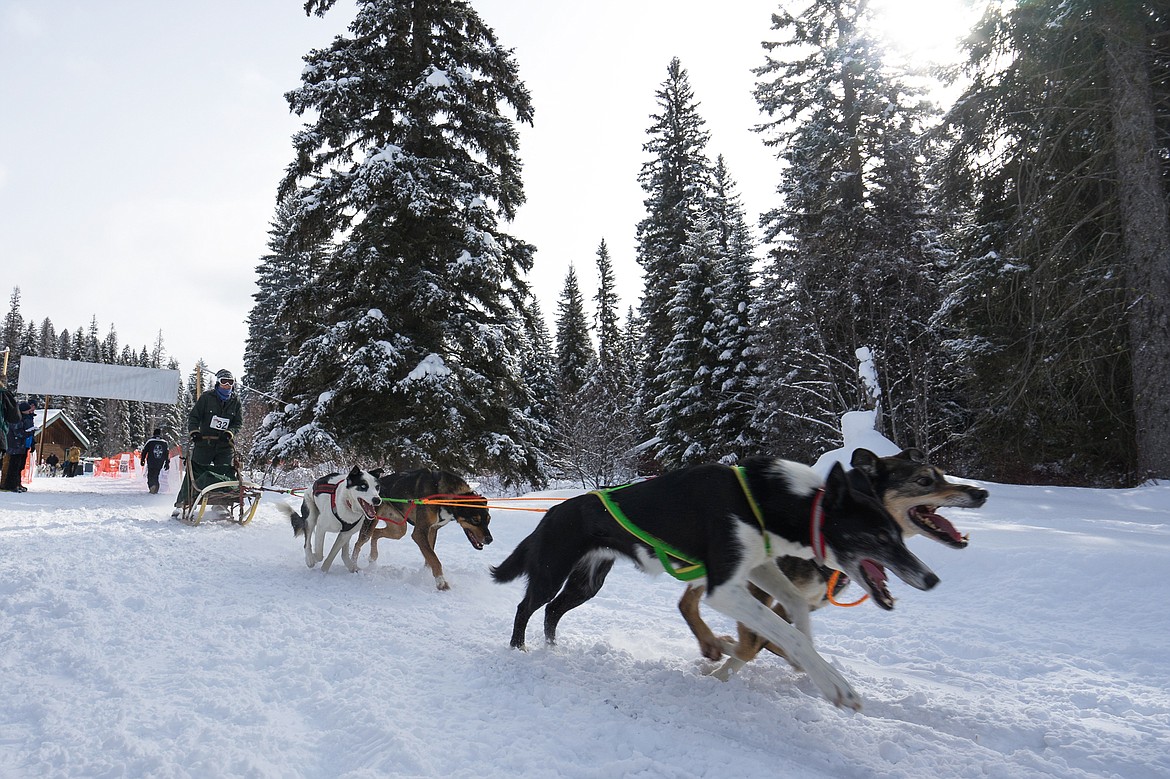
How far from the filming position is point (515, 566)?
177 inches

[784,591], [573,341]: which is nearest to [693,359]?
[573,341]

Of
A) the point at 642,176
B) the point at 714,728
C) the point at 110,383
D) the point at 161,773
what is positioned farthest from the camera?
the point at 642,176

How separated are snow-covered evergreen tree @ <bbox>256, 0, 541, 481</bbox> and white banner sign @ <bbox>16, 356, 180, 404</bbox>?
17042 millimetres

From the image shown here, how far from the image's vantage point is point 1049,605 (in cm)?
512

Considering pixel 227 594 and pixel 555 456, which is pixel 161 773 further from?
pixel 555 456

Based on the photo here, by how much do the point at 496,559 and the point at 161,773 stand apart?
19.2ft

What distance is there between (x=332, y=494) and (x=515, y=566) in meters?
3.21

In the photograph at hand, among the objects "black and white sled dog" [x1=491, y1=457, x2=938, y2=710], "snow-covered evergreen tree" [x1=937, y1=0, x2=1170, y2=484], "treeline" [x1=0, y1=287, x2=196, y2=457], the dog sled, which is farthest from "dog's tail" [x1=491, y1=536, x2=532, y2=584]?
"treeline" [x1=0, y1=287, x2=196, y2=457]

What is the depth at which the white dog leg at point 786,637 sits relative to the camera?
9.43 ft

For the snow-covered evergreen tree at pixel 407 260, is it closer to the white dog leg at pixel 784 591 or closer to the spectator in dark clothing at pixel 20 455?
the spectator in dark clothing at pixel 20 455

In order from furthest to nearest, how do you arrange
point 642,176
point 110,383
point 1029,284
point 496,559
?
point 642,176, point 110,383, point 1029,284, point 496,559

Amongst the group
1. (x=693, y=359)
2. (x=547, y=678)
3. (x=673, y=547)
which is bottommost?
(x=547, y=678)

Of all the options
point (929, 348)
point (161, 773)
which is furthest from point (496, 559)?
point (929, 348)

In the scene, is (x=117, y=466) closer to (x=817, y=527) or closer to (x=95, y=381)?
(x=95, y=381)
